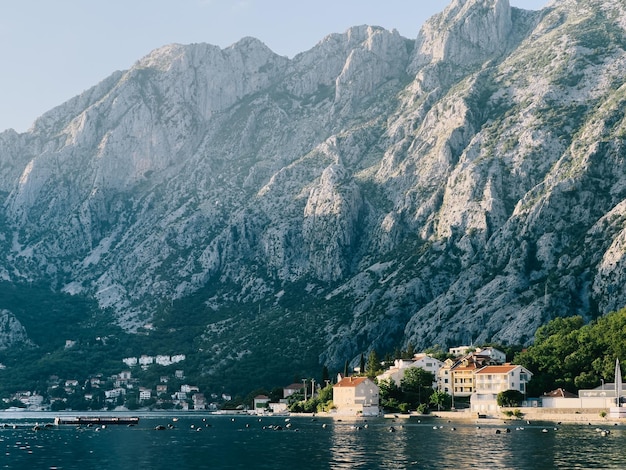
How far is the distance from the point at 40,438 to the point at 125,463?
200ft

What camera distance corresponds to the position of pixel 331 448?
121125 millimetres

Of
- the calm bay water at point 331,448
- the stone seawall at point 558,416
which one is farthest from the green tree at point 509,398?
the calm bay water at point 331,448

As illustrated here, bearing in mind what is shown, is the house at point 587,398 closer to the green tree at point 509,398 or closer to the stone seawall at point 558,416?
the stone seawall at point 558,416

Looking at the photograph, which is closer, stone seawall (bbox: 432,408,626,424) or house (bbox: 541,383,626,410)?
stone seawall (bbox: 432,408,626,424)

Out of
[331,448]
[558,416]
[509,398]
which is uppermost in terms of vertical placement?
[509,398]

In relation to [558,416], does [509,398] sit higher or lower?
higher

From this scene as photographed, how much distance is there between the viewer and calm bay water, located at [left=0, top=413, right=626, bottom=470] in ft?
329

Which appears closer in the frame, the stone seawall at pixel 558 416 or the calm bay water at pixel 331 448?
the calm bay water at pixel 331 448

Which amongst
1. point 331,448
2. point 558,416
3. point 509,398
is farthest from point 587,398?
point 331,448

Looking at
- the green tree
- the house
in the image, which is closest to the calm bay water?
the house

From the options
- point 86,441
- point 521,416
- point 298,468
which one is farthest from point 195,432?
point 298,468

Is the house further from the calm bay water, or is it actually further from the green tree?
the calm bay water

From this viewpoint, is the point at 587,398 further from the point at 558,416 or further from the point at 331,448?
the point at 331,448

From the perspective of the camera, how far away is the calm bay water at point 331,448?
100 metres
